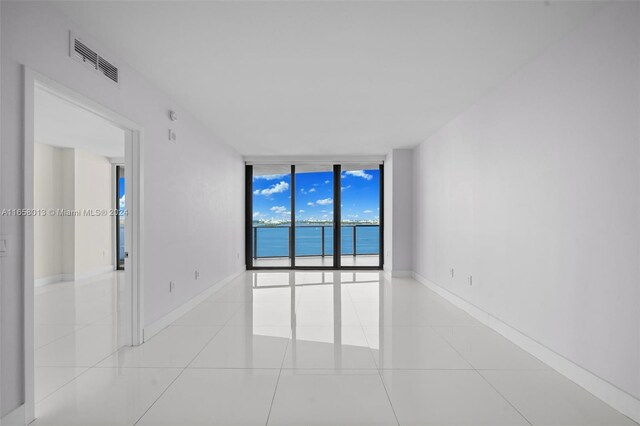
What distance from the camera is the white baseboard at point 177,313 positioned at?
3334 millimetres

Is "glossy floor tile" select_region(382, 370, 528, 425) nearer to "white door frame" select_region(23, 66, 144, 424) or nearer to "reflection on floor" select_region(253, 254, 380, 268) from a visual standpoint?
"white door frame" select_region(23, 66, 144, 424)

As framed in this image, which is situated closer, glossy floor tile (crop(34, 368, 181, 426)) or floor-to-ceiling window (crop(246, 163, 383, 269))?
glossy floor tile (crop(34, 368, 181, 426))

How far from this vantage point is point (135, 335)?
3152 mm

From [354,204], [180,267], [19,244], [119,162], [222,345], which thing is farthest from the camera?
[354,204]

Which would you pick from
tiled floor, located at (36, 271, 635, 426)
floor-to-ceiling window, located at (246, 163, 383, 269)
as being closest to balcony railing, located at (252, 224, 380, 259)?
floor-to-ceiling window, located at (246, 163, 383, 269)

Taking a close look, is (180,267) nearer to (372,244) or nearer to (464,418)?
(464,418)

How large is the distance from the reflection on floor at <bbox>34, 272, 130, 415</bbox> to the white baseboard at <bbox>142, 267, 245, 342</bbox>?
0.20 m

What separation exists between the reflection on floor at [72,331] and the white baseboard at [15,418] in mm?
159

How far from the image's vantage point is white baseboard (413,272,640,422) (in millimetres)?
2023

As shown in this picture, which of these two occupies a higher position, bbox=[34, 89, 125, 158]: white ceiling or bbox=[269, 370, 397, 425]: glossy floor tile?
bbox=[34, 89, 125, 158]: white ceiling

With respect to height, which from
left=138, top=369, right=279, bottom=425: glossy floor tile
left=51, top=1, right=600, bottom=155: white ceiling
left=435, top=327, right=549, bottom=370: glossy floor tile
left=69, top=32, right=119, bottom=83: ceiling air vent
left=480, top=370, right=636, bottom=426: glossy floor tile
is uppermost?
left=51, top=1, right=600, bottom=155: white ceiling

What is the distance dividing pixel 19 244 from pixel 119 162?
262 inches

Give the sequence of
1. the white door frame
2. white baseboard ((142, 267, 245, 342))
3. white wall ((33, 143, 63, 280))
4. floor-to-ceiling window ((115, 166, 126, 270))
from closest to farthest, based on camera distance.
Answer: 1. the white door frame
2. white baseboard ((142, 267, 245, 342))
3. white wall ((33, 143, 63, 280))
4. floor-to-ceiling window ((115, 166, 126, 270))

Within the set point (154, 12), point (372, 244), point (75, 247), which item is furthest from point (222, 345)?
point (372, 244)
